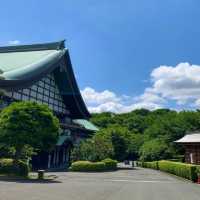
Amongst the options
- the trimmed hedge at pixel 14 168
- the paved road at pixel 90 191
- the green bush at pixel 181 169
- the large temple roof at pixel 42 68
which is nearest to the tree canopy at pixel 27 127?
the trimmed hedge at pixel 14 168

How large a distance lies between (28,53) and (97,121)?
140ft

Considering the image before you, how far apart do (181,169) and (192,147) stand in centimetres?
857

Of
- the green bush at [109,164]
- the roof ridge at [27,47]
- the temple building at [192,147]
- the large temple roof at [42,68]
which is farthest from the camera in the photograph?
the roof ridge at [27,47]

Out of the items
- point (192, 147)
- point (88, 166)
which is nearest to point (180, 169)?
point (192, 147)

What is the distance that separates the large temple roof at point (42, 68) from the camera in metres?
29.2

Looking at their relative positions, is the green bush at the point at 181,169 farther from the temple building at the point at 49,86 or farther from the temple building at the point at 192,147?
the temple building at the point at 49,86

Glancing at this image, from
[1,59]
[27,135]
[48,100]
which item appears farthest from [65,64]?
[27,135]

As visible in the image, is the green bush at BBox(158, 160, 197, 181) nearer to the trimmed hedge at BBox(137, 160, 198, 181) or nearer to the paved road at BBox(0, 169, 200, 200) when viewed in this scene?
the trimmed hedge at BBox(137, 160, 198, 181)

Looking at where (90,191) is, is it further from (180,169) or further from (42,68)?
(42,68)

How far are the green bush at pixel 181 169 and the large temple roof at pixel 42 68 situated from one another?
13848mm

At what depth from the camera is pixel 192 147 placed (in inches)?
1252

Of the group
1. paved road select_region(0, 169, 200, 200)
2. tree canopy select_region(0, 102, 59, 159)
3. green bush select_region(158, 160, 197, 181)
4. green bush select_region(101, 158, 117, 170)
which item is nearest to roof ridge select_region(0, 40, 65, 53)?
green bush select_region(101, 158, 117, 170)

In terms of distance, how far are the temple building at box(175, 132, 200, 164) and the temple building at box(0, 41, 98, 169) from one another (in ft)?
42.3

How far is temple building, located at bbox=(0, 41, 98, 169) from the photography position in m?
29.8
